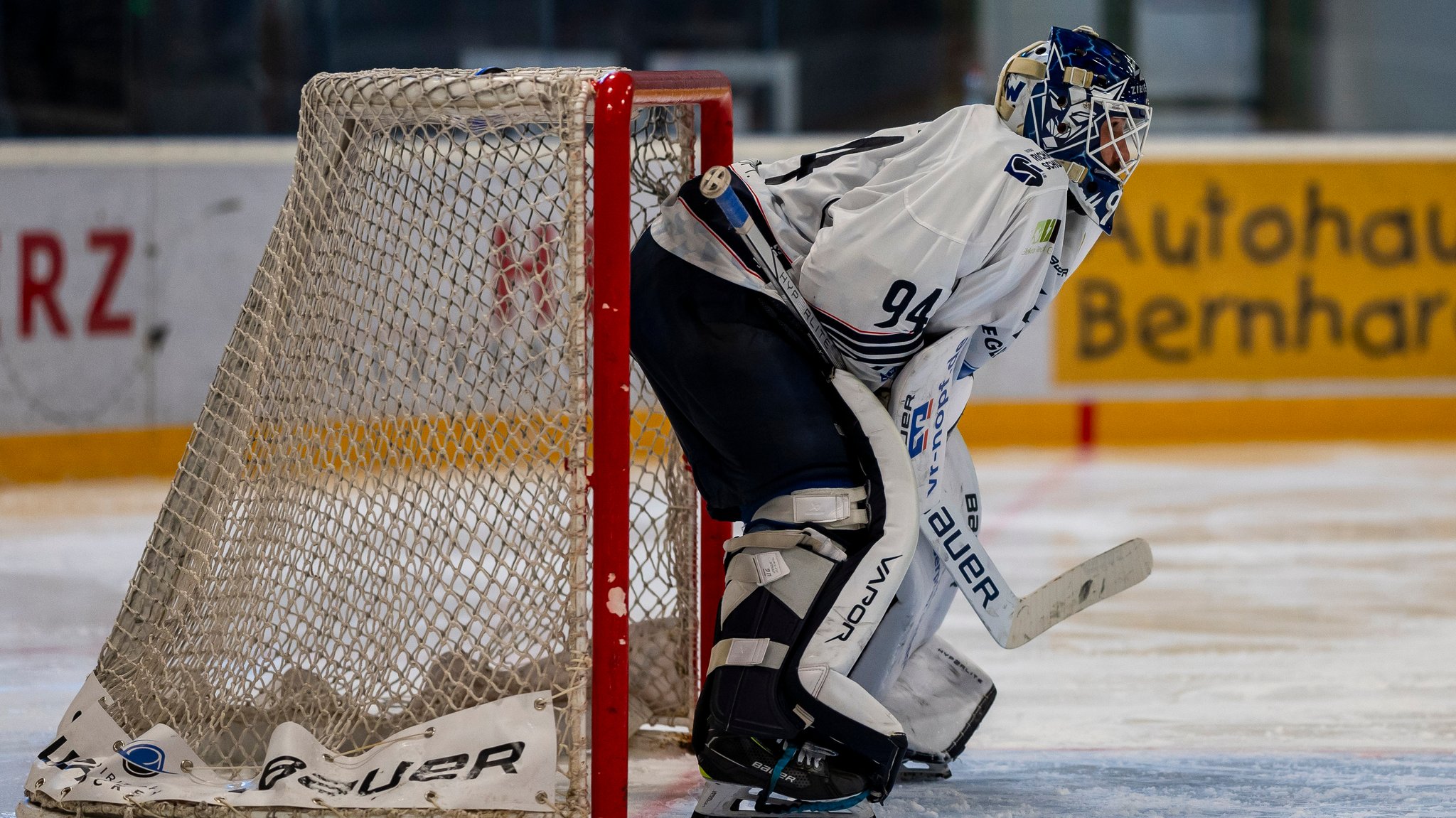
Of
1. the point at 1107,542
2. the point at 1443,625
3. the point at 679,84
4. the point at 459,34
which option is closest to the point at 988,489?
the point at 1107,542

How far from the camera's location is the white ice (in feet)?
7.97

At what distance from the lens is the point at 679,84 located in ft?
7.62

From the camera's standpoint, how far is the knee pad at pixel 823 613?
2096mm

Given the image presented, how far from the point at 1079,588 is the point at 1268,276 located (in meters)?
3.98

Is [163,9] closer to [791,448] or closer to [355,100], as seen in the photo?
[355,100]

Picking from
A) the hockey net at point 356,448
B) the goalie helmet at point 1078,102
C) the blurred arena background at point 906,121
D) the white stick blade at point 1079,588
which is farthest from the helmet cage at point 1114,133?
the blurred arena background at point 906,121

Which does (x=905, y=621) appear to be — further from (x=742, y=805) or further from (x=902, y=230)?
(x=902, y=230)

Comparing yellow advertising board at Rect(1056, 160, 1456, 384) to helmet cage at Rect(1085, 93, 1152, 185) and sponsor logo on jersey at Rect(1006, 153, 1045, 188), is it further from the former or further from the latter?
sponsor logo on jersey at Rect(1006, 153, 1045, 188)

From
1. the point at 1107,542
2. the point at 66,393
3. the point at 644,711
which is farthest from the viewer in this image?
the point at 66,393

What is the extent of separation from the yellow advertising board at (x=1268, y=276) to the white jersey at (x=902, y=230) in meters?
3.85

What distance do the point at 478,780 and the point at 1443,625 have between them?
2.23 m

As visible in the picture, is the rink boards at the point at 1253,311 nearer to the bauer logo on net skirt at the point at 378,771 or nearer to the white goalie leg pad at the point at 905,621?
the white goalie leg pad at the point at 905,621

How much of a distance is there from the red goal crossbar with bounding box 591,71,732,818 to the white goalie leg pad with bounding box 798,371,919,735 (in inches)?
9.6

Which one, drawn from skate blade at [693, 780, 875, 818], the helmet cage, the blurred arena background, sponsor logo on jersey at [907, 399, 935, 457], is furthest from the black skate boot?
the blurred arena background
